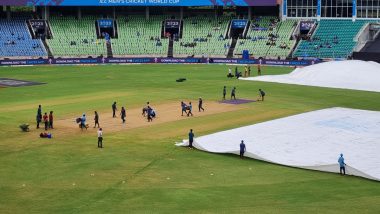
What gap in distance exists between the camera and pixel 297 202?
90.1 feet

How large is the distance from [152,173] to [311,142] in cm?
1122

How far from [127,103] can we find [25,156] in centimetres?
2141

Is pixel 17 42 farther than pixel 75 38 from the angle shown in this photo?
No

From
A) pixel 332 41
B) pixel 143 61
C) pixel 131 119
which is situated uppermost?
pixel 332 41

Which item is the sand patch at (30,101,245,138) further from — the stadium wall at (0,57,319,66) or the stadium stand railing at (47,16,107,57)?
the stadium stand railing at (47,16,107,57)

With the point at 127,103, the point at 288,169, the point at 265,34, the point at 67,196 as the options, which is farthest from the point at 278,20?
the point at 67,196

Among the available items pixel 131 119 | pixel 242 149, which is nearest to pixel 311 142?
pixel 242 149

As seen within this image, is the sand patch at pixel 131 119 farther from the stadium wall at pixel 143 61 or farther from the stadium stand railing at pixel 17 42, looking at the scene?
the stadium stand railing at pixel 17 42

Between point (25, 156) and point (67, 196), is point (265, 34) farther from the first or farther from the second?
point (67, 196)

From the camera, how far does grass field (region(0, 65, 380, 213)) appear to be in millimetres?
27156

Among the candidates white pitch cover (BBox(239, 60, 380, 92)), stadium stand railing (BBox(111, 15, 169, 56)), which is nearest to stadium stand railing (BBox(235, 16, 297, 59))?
stadium stand railing (BBox(111, 15, 169, 56))

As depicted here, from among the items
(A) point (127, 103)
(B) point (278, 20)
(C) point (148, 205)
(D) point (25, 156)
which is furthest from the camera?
(B) point (278, 20)

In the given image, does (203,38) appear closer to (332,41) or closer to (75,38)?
(75,38)

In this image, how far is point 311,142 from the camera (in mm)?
38906
